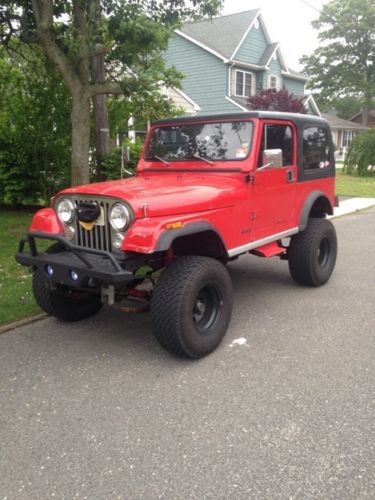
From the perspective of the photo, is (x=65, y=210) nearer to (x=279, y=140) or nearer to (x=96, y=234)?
(x=96, y=234)

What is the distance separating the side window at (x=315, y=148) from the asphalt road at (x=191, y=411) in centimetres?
171

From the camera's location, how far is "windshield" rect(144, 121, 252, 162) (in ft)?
14.4

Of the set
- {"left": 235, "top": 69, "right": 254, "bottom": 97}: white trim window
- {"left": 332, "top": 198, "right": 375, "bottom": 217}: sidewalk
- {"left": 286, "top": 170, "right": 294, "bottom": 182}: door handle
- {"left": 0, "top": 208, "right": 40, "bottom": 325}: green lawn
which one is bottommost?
{"left": 0, "top": 208, "right": 40, "bottom": 325}: green lawn

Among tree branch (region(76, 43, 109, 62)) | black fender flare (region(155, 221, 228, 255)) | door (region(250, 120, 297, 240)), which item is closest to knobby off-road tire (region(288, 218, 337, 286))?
door (region(250, 120, 297, 240))

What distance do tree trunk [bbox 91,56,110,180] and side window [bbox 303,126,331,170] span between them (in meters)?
4.28

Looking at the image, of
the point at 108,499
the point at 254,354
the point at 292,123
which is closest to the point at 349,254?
the point at 292,123

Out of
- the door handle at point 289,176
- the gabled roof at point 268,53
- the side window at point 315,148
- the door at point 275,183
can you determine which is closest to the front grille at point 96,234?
the door at point 275,183

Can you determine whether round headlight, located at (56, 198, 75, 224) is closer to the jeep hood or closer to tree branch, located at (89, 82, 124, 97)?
the jeep hood

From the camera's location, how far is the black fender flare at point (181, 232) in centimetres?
330

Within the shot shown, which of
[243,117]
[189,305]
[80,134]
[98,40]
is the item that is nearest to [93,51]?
[98,40]

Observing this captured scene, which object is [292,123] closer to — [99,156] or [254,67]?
[99,156]

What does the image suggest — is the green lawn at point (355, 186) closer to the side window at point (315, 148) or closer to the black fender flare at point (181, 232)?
the side window at point (315, 148)

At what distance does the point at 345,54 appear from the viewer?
38.7 m

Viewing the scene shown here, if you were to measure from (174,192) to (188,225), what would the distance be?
1.14 feet
